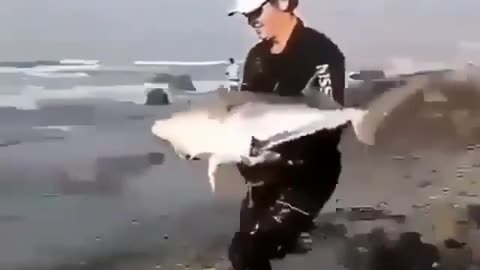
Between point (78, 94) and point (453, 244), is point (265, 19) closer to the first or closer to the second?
point (78, 94)

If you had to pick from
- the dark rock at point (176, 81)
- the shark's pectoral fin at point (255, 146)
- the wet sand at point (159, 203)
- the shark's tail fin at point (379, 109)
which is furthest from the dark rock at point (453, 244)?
the dark rock at point (176, 81)

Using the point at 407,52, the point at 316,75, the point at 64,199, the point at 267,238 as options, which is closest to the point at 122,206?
the point at 64,199

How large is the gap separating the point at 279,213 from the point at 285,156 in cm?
7

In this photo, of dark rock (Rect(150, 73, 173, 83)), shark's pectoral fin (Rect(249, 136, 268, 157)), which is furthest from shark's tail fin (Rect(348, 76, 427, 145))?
dark rock (Rect(150, 73, 173, 83))

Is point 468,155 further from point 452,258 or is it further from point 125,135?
point 125,135

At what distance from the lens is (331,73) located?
1.04 meters

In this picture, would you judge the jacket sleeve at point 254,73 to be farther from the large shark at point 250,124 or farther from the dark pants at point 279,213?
the dark pants at point 279,213

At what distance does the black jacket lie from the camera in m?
1.03

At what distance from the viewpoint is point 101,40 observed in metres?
1.01

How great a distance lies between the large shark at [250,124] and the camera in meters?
1.02

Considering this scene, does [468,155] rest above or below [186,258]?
above

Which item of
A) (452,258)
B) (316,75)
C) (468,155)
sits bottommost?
(452,258)

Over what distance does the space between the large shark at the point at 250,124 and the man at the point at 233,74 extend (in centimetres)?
1

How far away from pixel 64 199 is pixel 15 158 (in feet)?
0.27
